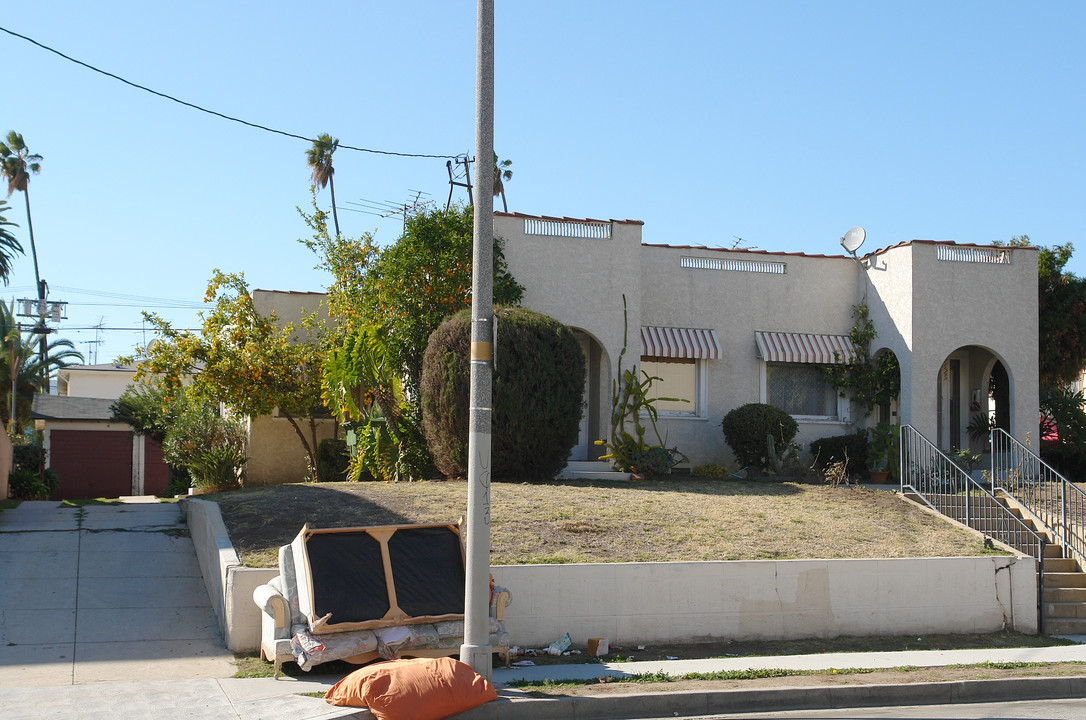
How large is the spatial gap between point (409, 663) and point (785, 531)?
6.23 meters

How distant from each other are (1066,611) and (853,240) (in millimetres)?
10247

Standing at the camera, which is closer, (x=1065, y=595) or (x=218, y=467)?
(x=1065, y=595)

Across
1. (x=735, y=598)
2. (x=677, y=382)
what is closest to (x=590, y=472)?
(x=677, y=382)

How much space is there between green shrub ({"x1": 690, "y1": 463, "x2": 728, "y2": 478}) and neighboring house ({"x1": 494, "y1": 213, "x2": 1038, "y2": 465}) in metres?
1.39

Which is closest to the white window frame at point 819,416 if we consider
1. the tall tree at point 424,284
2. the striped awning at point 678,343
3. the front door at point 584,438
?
the striped awning at point 678,343

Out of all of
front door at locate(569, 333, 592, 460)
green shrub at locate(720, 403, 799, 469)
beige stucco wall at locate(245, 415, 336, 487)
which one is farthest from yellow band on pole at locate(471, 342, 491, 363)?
beige stucco wall at locate(245, 415, 336, 487)

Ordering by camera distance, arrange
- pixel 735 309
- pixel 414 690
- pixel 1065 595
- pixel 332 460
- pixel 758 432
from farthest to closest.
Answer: pixel 735 309 < pixel 332 460 < pixel 758 432 < pixel 1065 595 < pixel 414 690

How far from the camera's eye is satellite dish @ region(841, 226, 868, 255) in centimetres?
2052

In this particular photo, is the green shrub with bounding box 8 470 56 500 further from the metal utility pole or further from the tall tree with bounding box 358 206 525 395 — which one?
the metal utility pole

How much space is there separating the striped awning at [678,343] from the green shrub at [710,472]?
2.44 metres

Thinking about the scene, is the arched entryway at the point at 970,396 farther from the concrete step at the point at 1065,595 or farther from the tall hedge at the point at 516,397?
the tall hedge at the point at 516,397

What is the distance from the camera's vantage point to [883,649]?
1084cm

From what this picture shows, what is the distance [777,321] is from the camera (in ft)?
66.6

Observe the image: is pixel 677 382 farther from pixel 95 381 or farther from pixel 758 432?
pixel 95 381
